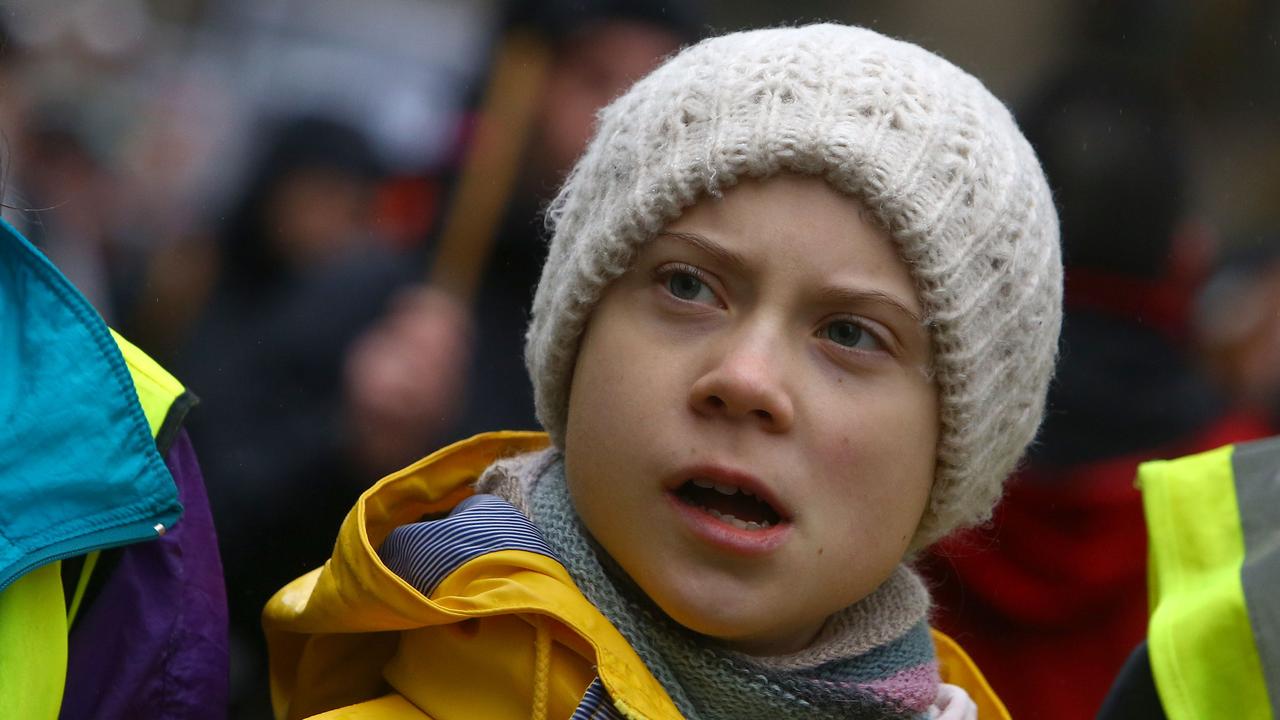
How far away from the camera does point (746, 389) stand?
4.33 feet

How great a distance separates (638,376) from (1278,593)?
70cm

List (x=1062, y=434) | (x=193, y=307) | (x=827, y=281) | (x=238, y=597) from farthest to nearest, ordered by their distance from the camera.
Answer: (x=193, y=307)
(x=1062, y=434)
(x=238, y=597)
(x=827, y=281)

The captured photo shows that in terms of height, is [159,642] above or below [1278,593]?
below

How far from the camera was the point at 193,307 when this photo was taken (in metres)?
2.60

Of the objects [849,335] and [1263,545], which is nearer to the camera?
[849,335]

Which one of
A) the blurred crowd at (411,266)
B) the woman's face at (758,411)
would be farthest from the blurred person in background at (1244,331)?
the woman's face at (758,411)

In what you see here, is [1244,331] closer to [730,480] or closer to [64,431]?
[730,480]

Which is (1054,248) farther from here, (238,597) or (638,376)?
(238,597)

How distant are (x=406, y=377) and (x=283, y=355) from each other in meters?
0.21

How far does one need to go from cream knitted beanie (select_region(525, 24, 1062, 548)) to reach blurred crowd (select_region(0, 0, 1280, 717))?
490mm

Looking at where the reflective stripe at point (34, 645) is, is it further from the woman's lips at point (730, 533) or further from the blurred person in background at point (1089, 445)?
the blurred person in background at point (1089, 445)

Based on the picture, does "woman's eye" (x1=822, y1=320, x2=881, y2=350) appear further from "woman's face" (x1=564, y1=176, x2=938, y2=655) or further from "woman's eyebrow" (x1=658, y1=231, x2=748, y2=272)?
"woman's eyebrow" (x1=658, y1=231, x2=748, y2=272)

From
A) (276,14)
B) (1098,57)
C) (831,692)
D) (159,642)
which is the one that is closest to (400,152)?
(276,14)

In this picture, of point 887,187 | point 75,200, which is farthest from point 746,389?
point 75,200
